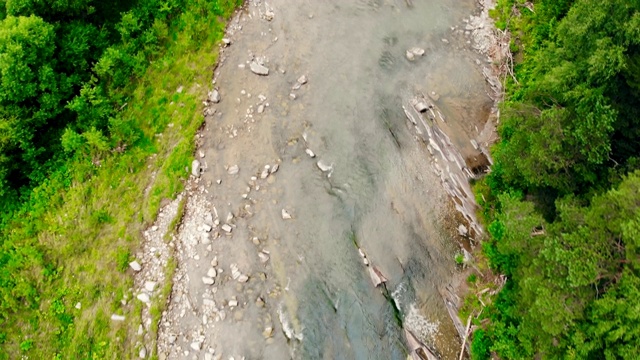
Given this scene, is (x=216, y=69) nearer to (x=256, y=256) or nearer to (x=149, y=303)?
(x=256, y=256)

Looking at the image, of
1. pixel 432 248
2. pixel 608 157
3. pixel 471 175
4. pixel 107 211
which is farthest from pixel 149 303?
pixel 608 157

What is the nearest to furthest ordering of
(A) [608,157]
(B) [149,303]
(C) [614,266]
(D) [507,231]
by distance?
(C) [614,266] < (A) [608,157] < (D) [507,231] < (B) [149,303]

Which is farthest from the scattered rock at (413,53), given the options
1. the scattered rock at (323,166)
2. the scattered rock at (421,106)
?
the scattered rock at (323,166)

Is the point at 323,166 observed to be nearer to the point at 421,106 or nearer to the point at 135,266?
the point at 421,106

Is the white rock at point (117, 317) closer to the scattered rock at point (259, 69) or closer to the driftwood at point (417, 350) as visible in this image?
the driftwood at point (417, 350)

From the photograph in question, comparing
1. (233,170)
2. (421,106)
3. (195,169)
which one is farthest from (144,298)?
(421,106)

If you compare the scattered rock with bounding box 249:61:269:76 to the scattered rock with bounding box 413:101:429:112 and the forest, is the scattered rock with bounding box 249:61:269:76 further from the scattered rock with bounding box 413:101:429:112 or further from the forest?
the forest
